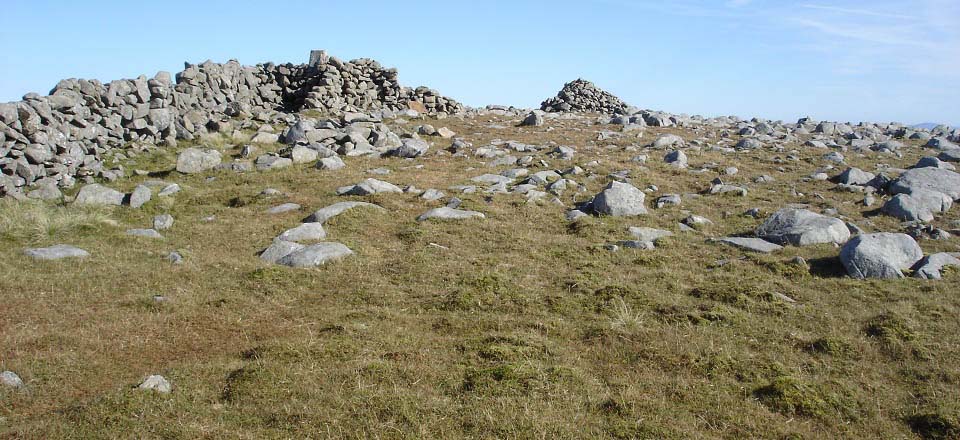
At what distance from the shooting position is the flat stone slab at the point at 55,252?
1134 centimetres

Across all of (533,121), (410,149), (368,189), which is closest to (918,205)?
(368,189)

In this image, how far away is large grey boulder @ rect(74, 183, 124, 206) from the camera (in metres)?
15.0

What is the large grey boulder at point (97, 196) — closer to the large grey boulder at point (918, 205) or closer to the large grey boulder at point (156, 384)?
the large grey boulder at point (156, 384)

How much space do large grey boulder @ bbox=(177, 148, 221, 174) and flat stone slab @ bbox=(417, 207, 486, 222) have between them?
8.62 meters

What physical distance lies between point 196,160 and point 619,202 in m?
12.9

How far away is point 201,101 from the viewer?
2616cm

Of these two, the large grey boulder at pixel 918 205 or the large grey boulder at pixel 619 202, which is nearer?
the large grey boulder at pixel 918 205

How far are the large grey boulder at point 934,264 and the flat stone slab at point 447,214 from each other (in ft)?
28.4

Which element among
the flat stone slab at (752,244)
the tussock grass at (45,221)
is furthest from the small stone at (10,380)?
the flat stone slab at (752,244)

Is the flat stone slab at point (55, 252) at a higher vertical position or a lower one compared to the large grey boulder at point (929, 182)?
higher

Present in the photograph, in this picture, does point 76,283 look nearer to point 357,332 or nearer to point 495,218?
point 357,332

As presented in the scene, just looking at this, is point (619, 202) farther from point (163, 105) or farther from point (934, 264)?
point (163, 105)

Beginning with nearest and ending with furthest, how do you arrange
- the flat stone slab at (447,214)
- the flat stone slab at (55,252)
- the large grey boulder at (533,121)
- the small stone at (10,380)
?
the small stone at (10,380) < the flat stone slab at (55,252) < the flat stone slab at (447,214) < the large grey boulder at (533,121)

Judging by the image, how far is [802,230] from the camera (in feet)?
43.5
